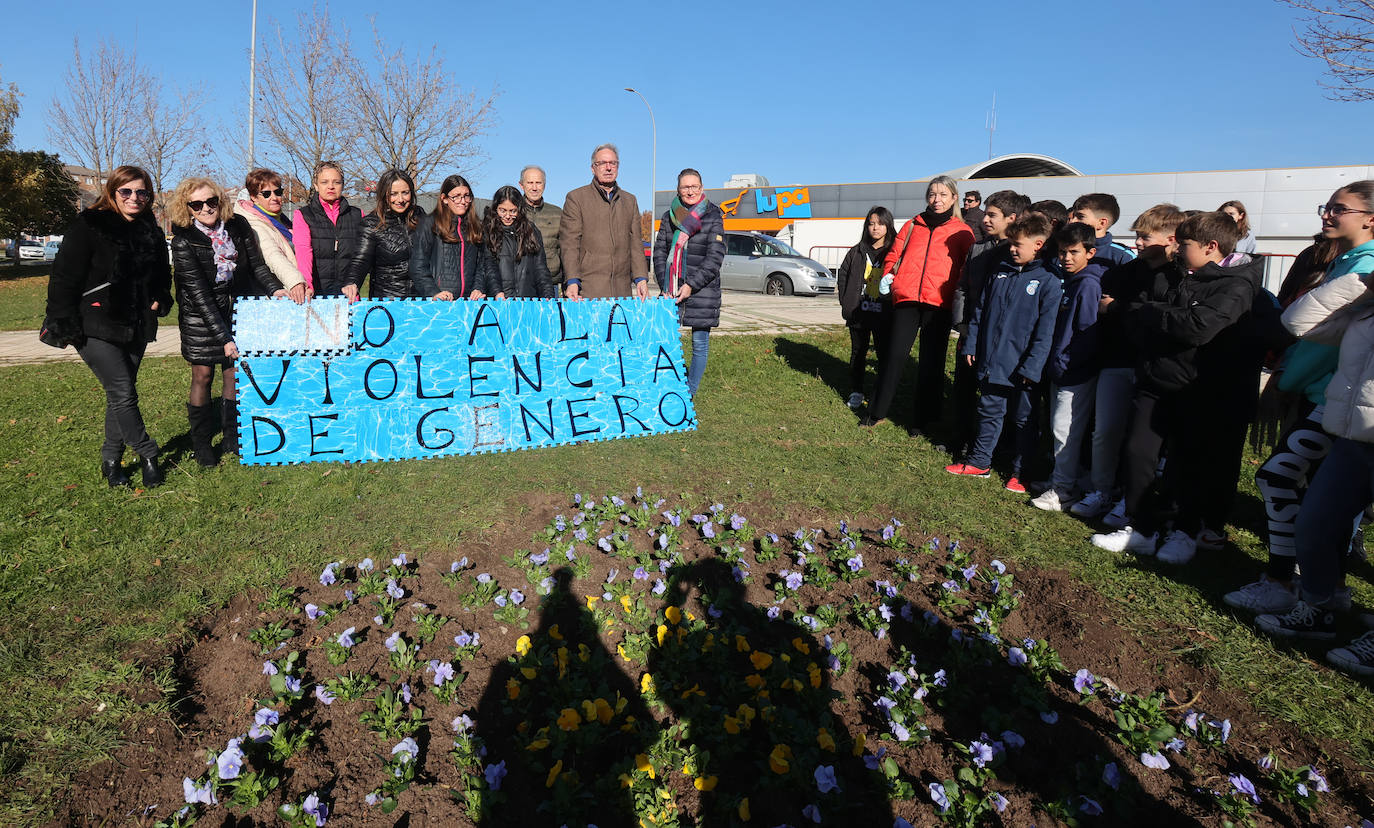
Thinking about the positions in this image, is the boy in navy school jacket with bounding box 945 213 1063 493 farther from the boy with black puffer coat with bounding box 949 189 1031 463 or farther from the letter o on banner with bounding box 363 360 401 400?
the letter o on banner with bounding box 363 360 401 400

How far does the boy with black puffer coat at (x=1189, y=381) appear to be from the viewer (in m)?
3.87

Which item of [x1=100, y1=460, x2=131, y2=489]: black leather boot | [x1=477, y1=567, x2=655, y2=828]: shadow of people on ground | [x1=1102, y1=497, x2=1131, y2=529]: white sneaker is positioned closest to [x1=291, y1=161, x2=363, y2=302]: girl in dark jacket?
[x1=100, y1=460, x2=131, y2=489]: black leather boot

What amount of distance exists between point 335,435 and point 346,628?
8.50ft

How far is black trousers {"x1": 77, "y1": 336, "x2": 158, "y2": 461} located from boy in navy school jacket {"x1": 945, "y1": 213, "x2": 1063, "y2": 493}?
5527mm

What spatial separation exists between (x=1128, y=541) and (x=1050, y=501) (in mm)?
694

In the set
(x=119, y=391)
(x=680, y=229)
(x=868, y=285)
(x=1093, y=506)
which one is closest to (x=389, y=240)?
(x=119, y=391)

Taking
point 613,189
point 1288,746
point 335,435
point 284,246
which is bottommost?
point 1288,746

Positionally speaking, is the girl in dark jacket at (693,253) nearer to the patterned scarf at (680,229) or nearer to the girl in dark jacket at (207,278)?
the patterned scarf at (680,229)

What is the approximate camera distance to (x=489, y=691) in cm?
285

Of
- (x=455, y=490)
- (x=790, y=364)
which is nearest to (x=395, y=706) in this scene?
(x=455, y=490)

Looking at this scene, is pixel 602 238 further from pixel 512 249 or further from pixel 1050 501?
pixel 1050 501

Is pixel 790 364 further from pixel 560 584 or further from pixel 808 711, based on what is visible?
pixel 808 711

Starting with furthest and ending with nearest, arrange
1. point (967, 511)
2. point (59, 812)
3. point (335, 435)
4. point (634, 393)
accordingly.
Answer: point (634, 393), point (335, 435), point (967, 511), point (59, 812)

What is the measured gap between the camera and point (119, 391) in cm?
475
